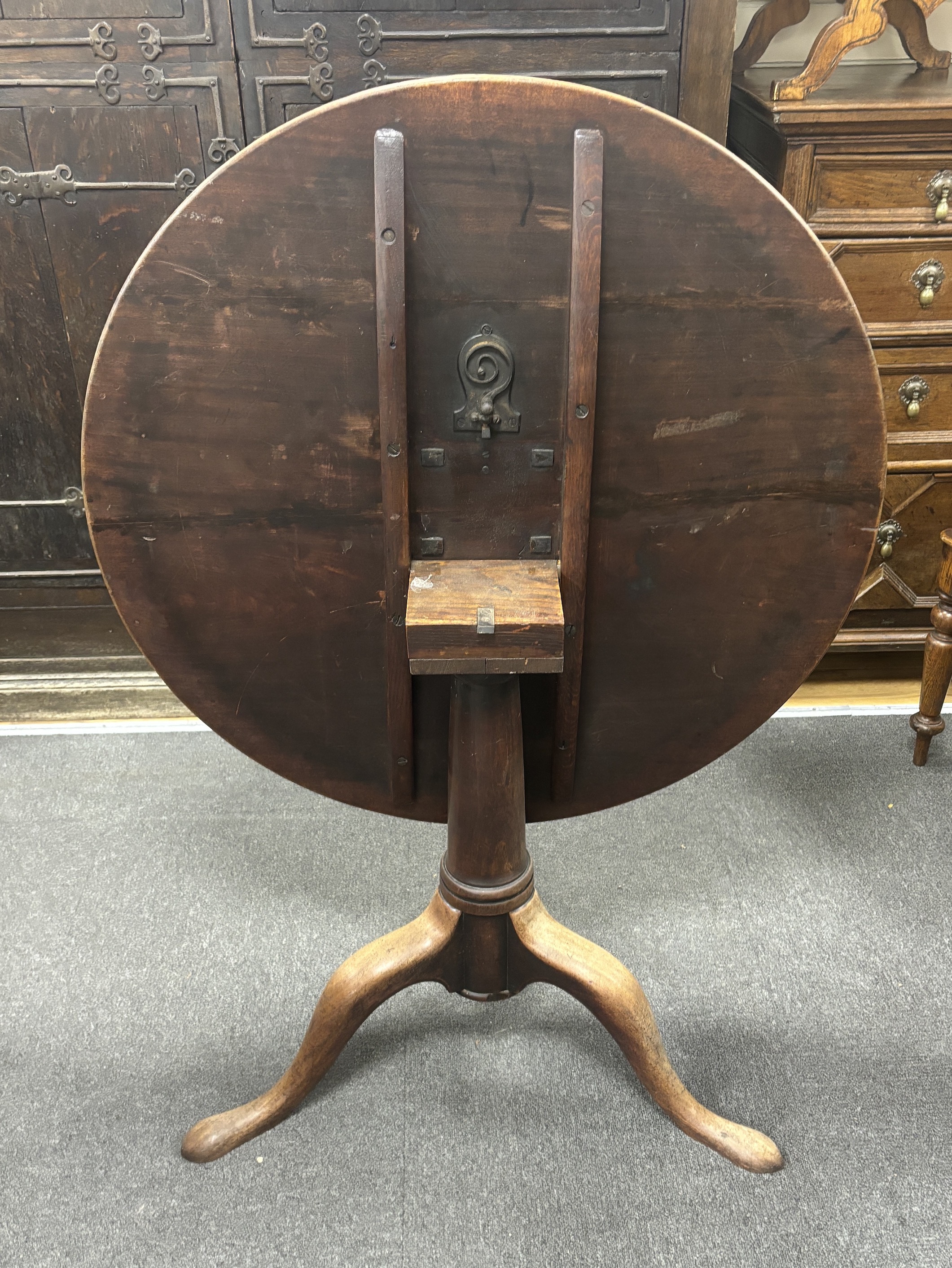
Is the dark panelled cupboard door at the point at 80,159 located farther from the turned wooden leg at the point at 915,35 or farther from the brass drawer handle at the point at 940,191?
the turned wooden leg at the point at 915,35

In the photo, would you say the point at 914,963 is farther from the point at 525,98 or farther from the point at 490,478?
the point at 525,98

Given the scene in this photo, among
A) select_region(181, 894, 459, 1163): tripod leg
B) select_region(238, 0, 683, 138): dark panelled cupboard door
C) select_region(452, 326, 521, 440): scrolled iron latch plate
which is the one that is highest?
select_region(238, 0, 683, 138): dark panelled cupboard door

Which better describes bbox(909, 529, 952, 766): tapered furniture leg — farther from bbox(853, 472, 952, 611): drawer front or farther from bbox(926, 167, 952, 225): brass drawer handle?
bbox(926, 167, 952, 225): brass drawer handle

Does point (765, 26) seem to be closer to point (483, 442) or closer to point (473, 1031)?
point (483, 442)

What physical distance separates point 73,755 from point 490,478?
5.19 ft

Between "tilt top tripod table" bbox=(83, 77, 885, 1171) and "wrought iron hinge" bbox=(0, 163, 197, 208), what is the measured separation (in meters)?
1.13

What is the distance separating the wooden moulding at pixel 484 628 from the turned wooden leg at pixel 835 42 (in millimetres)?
1332

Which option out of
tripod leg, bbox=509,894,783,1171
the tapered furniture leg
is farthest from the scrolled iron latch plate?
the tapered furniture leg

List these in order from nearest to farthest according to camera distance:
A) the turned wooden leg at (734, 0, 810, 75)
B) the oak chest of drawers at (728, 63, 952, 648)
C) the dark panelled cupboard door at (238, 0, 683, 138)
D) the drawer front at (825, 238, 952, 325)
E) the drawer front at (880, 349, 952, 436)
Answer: the dark panelled cupboard door at (238, 0, 683, 138), the oak chest of drawers at (728, 63, 952, 648), the drawer front at (825, 238, 952, 325), the drawer front at (880, 349, 952, 436), the turned wooden leg at (734, 0, 810, 75)

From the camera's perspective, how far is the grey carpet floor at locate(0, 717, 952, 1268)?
4.53 ft

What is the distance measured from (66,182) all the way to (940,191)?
5.51ft

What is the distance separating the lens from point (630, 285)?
1.06 metres

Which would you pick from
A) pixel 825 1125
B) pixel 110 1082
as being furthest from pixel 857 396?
pixel 110 1082

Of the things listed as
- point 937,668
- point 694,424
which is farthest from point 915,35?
point 694,424
